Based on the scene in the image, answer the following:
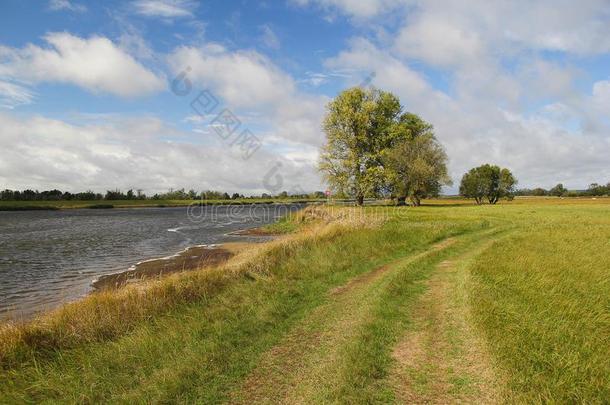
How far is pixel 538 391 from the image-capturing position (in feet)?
18.7

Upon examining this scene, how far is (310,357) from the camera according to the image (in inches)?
288

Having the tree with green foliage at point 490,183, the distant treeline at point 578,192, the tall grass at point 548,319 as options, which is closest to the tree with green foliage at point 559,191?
the distant treeline at point 578,192

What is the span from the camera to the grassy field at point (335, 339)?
616 centimetres

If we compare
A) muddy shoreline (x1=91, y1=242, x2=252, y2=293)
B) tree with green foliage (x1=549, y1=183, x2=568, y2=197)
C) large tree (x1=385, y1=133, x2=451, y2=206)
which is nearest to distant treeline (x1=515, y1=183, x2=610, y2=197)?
tree with green foliage (x1=549, y1=183, x2=568, y2=197)

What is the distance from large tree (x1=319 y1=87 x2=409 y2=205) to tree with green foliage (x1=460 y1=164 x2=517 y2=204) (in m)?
57.2

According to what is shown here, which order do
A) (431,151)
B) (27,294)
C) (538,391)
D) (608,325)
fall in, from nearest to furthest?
(538,391), (608,325), (27,294), (431,151)

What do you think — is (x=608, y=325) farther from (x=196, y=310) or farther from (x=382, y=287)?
(x=196, y=310)

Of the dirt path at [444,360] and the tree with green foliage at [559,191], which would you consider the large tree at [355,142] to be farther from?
the tree with green foliage at [559,191]

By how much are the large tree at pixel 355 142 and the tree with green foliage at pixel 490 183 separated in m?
57.2

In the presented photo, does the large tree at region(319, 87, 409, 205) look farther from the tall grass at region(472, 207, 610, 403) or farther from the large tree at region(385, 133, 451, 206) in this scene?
the tall grass at region(472, 207, 610, 403)

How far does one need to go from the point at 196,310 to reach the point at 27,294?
40.3 feet

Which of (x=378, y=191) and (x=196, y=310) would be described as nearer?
(x=196, y=310)

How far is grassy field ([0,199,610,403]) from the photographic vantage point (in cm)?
616

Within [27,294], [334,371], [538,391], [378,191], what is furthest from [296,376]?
[378,191]
